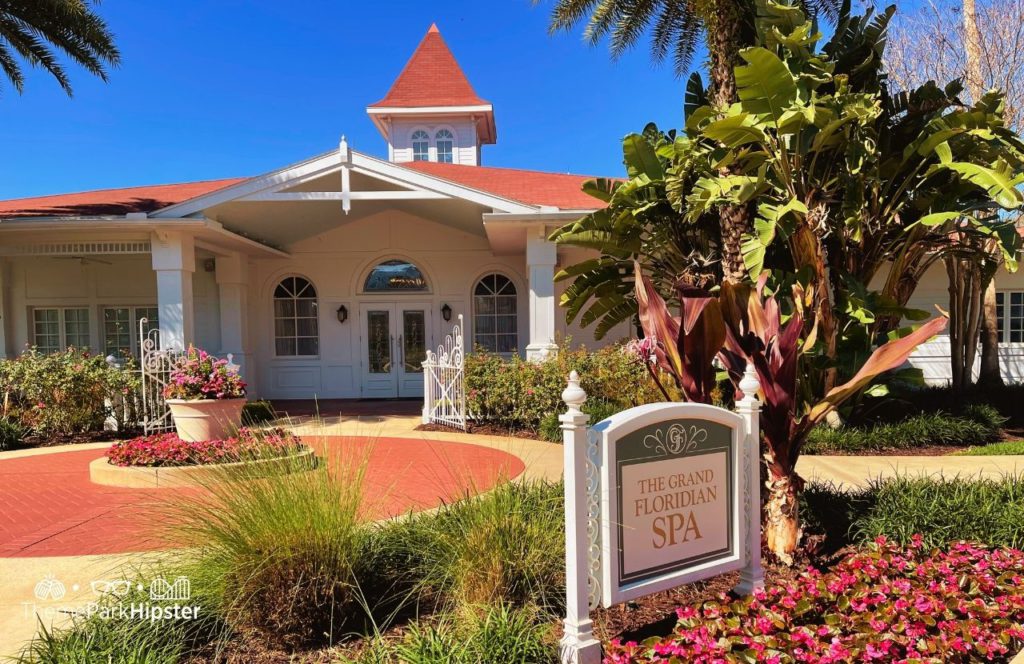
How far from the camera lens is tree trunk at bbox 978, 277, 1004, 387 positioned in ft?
40.0

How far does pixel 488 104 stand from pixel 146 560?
753 inches

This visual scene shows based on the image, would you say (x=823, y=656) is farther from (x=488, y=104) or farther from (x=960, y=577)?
(x=488, y=104)

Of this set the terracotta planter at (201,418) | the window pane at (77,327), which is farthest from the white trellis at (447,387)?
the window pane at (77,327)

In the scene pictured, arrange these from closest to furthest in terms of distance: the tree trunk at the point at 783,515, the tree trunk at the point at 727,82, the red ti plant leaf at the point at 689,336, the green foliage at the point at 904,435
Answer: the red ti plant leaf at the point at 689,336 < the tree trunk at the point at 783,515 < the tree trunk at the point at 727,82 < the green foliage at the point at 904,435

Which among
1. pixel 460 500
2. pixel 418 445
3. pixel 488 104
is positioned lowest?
pixel 418 445

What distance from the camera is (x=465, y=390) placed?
10648 mm

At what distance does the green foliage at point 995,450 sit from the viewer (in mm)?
8578

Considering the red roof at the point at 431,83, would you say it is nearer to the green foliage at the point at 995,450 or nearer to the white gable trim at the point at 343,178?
the white gable trim at the point at 343,178

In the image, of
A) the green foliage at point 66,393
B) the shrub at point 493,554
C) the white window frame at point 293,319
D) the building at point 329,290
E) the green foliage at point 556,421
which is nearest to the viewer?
the shrub at point 493,554

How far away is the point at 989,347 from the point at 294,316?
14642mm

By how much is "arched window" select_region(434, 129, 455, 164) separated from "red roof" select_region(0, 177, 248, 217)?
25.7 feet

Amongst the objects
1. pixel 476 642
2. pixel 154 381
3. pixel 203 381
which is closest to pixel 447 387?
pixel 203 381

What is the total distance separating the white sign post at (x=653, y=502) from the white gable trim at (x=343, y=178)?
8093 millimetres

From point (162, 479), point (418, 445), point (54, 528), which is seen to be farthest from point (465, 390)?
point (54, 528)
